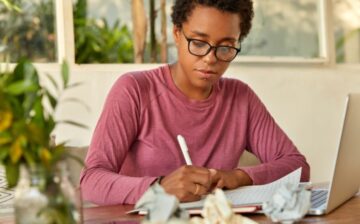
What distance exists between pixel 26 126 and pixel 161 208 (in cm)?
21

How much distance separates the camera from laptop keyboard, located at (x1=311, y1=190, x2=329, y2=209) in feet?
4.47

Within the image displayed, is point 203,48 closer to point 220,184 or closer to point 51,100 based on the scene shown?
point 220,184

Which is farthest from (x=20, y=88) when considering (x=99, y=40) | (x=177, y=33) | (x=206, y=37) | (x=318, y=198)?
(x=99, y=40)

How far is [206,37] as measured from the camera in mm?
1765

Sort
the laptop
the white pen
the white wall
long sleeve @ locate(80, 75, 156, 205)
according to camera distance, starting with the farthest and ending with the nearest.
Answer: the white wall, the white pen, long sleeve @ locate(80, 75, 156, 205), the laptop

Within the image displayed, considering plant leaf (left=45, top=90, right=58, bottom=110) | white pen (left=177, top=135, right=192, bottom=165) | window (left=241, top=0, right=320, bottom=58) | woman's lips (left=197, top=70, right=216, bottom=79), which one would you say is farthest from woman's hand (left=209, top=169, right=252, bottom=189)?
window (left=241, top=0, right=320, bottom=58)

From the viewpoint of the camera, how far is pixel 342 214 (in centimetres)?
132

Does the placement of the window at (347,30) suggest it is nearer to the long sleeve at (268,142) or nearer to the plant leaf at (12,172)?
the long sleeve at (268,142)

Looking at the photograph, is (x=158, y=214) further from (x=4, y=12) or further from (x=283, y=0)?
(x=283, y=0)

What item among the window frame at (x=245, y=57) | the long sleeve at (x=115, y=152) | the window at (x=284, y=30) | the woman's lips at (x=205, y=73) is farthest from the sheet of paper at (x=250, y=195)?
the window at (x=284, y=30)

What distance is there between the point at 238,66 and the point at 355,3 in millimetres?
940

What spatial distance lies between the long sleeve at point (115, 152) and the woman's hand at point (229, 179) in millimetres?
152

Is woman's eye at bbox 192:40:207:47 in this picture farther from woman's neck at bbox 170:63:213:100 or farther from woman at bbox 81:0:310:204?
woman's neck at bbox 170:63:213:100

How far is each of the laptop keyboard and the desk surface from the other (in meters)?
0.04
